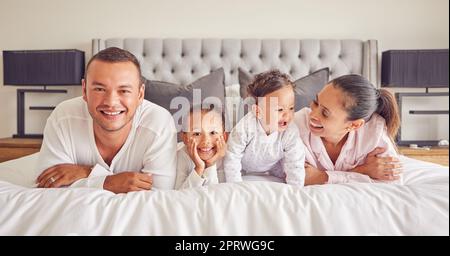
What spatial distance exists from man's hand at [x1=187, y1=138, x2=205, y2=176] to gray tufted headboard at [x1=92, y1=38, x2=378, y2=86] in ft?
3.74

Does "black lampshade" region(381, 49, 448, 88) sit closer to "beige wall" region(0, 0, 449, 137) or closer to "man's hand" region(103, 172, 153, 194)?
"beige wall" region(0, 0, 449, 137)

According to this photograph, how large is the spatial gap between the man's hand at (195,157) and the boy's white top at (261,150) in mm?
71

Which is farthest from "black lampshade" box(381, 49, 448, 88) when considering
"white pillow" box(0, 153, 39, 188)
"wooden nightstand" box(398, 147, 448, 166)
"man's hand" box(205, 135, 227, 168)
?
"white pillow" box(0, 153, 39, 188)

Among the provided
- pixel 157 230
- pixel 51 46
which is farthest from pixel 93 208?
pixel 51 46

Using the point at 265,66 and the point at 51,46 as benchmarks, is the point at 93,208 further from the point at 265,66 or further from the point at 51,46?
the point at 265,66

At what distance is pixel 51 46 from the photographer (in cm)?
171

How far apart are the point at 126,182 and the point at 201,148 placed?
0.19 metres

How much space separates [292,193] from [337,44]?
1.57 metres

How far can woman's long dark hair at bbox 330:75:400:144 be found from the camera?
2.54 feet

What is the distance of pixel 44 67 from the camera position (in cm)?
154

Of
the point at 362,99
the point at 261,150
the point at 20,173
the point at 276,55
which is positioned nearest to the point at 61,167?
the point at 20,173

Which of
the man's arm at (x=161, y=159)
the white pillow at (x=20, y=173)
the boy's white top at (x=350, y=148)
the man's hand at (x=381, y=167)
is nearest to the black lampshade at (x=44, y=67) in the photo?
the white pillow at (x=20, y=173)

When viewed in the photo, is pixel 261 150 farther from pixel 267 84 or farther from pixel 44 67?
pixel 44 67
